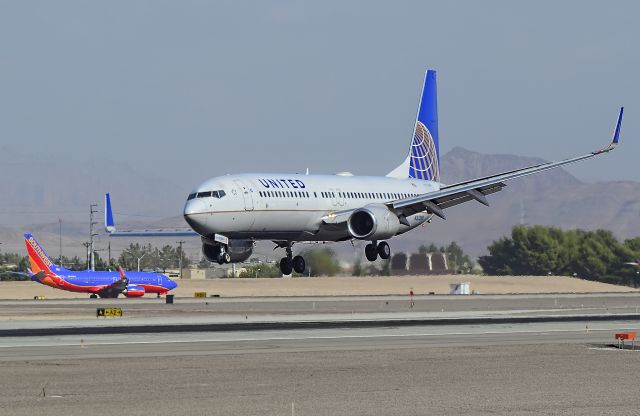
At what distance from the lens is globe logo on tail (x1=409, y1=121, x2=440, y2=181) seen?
88.5m

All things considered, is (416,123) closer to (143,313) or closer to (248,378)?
(143,313)

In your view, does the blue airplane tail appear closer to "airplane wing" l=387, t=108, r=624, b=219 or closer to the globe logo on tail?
the globe logo on tail

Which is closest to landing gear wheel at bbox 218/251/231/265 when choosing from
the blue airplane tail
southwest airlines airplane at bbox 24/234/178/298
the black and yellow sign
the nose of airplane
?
the nose of airplane

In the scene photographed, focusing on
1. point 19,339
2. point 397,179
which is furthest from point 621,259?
point 19,339

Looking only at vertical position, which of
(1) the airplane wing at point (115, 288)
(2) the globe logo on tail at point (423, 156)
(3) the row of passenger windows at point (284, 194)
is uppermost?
(2) the globe logo on tail at point (423, 156)

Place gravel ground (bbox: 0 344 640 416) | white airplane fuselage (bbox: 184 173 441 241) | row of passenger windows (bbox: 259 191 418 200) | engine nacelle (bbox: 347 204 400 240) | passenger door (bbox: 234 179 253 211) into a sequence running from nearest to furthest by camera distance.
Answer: gravel ground (bbox: 0 344 640 416) < white airplane fuselage (bbox: 184 173 441 241) < passenger door (bbox: 234 179 253 211) < row of passenger windows (bbox: 259 191 418 200) < engine nacelle (bbox: 347 204 400 240)

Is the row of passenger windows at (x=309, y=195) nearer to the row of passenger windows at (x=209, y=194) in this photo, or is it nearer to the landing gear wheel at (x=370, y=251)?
the row of passenger windows at (x=209, y=194)

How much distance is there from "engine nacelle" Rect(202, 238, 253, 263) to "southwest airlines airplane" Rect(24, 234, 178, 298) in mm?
48715

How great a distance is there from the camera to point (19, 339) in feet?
166

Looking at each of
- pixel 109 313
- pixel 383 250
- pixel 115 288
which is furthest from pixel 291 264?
pixel 115 288

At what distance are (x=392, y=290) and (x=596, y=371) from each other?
312 feet

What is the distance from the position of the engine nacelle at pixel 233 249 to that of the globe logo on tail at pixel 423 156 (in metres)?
21.4

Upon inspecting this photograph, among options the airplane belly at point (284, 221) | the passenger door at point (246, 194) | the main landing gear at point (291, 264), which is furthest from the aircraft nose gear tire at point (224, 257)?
the main landing gear at point (291, 264)

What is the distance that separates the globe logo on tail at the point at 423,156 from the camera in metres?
88.5
